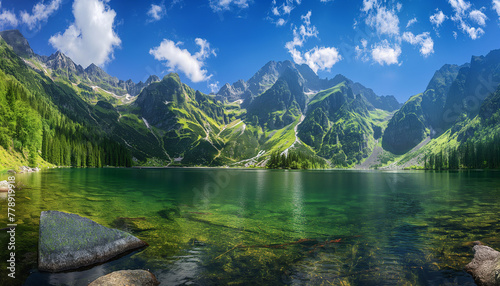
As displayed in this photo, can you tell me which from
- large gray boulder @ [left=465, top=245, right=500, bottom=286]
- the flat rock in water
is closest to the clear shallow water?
large gray boulder @ [left=465, top=245, right=500, bottom=286]

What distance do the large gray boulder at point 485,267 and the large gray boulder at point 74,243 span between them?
75.3ft

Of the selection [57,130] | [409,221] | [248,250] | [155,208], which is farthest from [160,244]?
[57,130]

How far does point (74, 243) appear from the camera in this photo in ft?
49.9

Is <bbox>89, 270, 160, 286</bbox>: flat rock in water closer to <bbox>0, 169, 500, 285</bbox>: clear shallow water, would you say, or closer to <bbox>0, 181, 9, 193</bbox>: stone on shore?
<bbox>0, 169, 500, 285</bbox>: clear shallow water

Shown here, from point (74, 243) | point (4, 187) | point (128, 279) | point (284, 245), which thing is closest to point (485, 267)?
point (284, 245)

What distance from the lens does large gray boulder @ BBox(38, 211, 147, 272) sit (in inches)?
564

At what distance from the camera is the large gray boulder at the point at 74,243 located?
1433 cm

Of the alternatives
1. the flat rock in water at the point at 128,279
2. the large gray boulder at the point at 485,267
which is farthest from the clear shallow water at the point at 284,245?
the flat rock in water at the point at 128,279

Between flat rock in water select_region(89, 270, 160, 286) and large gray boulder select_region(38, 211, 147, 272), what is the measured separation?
471 cm

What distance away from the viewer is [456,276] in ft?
47.0

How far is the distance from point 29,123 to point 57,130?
388 feet

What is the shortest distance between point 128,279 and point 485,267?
68.1 ft

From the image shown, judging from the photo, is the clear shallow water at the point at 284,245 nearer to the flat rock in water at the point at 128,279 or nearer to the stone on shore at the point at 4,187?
the flat rock in water at the point at 128,279

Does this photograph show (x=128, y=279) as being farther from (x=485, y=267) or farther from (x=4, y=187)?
(x=4, y=187)
